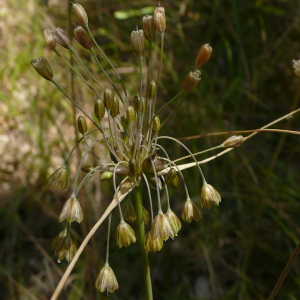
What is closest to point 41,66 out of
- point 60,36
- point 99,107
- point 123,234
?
point 60,36

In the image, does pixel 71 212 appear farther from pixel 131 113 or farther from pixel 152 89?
pixel 152 89

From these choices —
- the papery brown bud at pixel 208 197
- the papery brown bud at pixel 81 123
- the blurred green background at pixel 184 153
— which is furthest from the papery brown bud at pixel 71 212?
the blurred green background at pixel 184 153

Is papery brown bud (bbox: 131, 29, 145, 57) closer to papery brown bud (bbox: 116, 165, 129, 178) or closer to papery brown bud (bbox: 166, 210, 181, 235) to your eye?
papery brown bud (bbox: 116, 165, 129, 178)

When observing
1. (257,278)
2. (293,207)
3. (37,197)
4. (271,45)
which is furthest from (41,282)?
(271,45)

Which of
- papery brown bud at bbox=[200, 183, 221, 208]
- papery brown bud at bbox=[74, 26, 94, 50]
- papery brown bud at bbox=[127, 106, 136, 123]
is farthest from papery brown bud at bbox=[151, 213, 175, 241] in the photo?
papery brown bud at bbox=[74, 26, 94, 50]

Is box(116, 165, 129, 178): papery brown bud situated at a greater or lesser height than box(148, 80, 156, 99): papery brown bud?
lesser

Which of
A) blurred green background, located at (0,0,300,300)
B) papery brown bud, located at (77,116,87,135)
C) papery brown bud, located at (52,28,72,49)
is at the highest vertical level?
papery brown bud, located at (52,28,72,49)

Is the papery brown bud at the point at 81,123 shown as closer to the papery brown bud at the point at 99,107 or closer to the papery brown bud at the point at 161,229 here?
the papery brown bud at the point at 99,107
